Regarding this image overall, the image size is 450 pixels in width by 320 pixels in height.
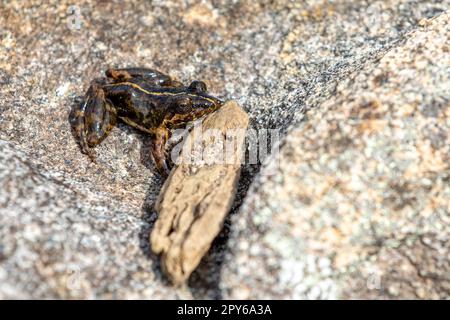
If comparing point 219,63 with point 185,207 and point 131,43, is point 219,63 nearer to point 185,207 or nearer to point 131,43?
point 131,43

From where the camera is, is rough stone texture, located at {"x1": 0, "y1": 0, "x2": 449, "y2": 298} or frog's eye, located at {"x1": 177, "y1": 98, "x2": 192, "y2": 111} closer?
rough stone texture, located at {"x1": 0, "y1": 0, "x2": 449, "y2": 298}

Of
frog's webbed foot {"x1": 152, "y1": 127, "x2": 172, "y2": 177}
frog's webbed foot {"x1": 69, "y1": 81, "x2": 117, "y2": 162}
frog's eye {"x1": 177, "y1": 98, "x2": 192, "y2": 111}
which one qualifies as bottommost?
frog's webbed foot {"x1": 152, "y1": 127, "x2": 172, "y2": 177}

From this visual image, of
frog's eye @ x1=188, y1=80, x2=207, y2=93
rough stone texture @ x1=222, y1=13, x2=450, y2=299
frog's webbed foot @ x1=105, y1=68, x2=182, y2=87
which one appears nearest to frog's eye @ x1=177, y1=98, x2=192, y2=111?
frog's eye @ x1=188, y1=80, x2=207, y2=93

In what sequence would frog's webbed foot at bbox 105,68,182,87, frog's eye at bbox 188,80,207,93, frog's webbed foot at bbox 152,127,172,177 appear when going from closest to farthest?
frog's webbed foot at bbox 152,127,172,177 → frog's eye at bbox 188,80,207,93 → frog's webbed foot at bbox 105,68,182,87

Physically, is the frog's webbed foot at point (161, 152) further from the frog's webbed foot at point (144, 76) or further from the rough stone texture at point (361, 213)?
the rough stone texture at point (361, 213)

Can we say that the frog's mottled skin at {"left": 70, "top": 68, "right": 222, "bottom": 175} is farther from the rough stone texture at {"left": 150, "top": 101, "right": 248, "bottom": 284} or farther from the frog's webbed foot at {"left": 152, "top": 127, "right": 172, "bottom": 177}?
the rough stone texture at {"left": 150, "top": 101, "right": 248, "bottom": 284}
